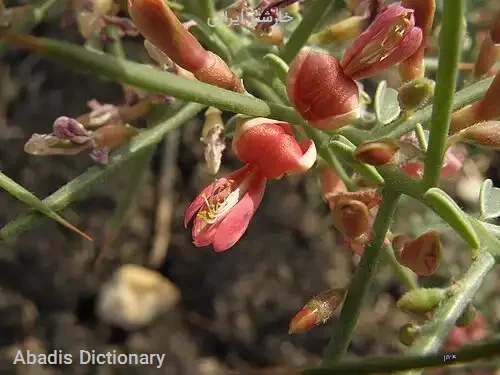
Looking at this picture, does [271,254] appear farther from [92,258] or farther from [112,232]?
[112,232]

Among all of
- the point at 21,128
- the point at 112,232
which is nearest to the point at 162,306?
the point at 21,128

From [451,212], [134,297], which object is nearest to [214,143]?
[451,212]

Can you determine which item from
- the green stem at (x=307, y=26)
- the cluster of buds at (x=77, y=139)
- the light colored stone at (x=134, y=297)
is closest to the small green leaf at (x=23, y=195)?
the cluster of buds at (x=77, y=139)

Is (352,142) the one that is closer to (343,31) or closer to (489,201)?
(489,201)

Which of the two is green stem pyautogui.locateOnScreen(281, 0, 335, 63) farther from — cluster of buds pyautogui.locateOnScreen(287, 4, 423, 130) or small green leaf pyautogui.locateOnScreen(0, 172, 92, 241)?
small green leaf pyautogui.locateOnScreen(0, 172, 92, 241)

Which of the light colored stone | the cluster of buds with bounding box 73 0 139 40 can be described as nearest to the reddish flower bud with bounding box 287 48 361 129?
the cluster of buds with bounding box 73 0 139 40

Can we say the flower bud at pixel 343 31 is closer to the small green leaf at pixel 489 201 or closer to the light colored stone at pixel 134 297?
the small green leaf at pixel 489 201
